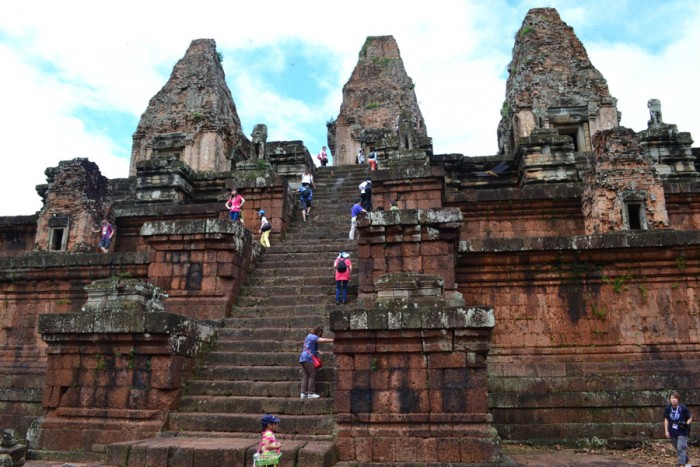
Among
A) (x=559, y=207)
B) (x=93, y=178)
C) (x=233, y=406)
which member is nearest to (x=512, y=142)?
(x=559, y=207)

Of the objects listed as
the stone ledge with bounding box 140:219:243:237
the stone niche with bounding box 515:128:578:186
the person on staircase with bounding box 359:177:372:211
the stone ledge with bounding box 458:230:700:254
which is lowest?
the stone ledge with bounding box 458:230:700:254

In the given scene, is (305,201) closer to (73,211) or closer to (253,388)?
(73,211)

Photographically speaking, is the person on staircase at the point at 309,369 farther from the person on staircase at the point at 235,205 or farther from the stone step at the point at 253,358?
the person on staircase at the point at 235,205

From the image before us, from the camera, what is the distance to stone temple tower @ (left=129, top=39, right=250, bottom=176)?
2133cm

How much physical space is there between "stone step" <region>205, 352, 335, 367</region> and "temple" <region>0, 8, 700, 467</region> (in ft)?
0.09

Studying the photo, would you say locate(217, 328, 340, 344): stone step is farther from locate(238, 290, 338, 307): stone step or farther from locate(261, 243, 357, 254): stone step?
locate(261, 243, 357, 254): stone step

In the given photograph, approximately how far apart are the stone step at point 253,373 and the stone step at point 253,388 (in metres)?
0.08

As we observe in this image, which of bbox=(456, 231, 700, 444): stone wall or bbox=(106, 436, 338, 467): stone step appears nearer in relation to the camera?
bbox=(106, 436, 338, 467): stone step

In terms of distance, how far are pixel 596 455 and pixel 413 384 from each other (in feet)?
8.61

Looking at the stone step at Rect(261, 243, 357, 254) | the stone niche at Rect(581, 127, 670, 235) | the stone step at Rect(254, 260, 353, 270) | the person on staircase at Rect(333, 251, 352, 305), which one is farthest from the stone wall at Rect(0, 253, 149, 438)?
the stone niche at Rect(581, 127, 670, 235)

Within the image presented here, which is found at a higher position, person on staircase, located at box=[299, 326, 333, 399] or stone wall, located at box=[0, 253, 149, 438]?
stone wall, located at box=[0, 253, 149, 438]

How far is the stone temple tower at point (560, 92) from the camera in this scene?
1770cm

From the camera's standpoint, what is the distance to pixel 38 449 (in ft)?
20.6

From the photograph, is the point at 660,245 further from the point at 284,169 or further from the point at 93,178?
the point at 93,178
